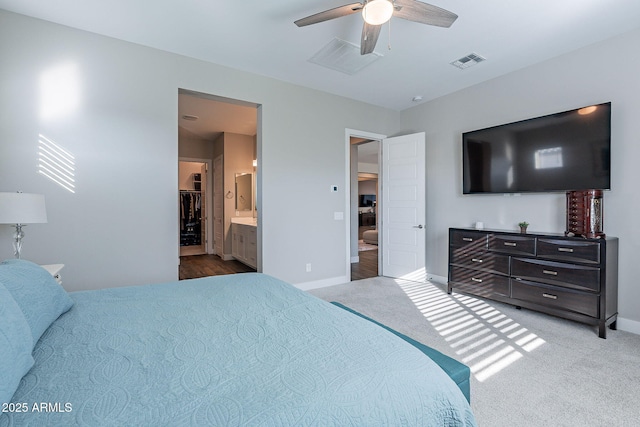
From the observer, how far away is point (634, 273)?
2.80m

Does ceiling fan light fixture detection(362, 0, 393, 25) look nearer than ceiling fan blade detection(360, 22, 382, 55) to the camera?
Yes

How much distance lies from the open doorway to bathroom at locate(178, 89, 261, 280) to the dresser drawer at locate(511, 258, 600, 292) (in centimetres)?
358

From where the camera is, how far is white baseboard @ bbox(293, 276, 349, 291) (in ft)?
13.5

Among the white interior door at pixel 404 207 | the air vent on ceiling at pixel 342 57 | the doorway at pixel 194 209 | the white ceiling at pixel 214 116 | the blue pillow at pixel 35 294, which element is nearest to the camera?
the blue pillow at pixel 35 294

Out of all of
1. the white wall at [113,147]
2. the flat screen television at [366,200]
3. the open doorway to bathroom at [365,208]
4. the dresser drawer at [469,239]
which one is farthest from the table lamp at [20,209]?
the flat screen television at [366,200]

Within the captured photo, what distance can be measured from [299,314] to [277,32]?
2662mm

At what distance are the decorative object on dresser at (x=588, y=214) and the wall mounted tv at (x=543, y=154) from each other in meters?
0.15

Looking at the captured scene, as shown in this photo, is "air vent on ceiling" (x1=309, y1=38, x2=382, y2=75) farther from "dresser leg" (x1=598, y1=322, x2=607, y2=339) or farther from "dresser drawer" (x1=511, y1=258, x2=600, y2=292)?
"dresser leg" (x1=598, y1=322, x2=607, y2=339)

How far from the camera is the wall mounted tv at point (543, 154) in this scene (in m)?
2.89

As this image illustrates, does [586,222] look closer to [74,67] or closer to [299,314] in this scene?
[299,314]

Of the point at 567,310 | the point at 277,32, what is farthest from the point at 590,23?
the point at 277,32

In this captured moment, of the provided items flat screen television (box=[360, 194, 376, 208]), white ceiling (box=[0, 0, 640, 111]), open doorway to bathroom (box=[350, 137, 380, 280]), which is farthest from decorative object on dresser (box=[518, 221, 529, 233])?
flat screen television (box=[360, 194, 376, 208])

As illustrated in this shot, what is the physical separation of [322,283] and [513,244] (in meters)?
2.43

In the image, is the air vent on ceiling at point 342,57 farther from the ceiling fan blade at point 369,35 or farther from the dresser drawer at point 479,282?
the dresser drawer at point 479,282
